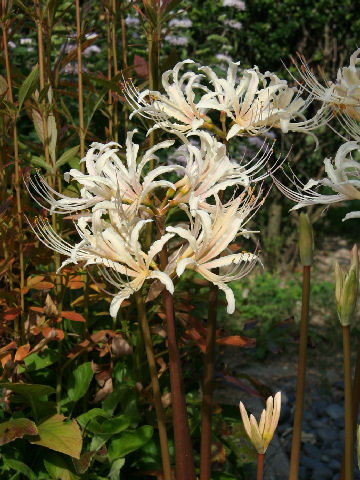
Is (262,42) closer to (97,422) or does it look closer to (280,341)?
(280,341)

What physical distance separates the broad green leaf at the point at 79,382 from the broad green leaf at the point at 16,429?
282mm

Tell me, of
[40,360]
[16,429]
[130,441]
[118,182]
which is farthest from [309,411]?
[118,182]

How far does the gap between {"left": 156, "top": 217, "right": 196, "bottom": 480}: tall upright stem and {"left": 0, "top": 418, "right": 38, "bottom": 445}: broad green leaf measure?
520 mm

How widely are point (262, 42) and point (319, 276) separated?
218 centimetres

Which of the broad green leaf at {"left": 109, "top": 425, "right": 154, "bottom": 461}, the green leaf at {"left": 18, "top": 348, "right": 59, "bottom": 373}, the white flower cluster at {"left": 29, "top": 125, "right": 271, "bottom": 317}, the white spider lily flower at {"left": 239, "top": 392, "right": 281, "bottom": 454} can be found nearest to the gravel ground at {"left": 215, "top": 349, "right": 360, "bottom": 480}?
the broad green leaf at {"left": 109, "top": 425, "right": 154, "bottom": 461}

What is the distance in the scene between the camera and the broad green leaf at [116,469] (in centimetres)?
207

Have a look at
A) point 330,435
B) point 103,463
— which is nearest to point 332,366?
point 330,435

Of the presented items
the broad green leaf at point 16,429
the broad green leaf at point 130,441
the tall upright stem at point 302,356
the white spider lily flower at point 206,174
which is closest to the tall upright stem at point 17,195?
the broad green leaf at point 16,429

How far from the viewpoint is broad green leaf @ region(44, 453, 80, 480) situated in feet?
6.61

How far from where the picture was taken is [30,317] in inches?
85.4

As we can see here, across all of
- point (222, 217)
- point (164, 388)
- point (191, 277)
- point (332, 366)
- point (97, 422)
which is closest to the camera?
point (222, 217)

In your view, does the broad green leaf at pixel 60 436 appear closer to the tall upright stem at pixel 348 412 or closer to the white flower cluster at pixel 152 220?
the white flower cluster at pixel 152 220

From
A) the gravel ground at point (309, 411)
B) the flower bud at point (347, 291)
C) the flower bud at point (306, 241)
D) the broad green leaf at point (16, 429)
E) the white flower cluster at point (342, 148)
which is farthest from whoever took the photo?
the gravel ground at point (309, 411)

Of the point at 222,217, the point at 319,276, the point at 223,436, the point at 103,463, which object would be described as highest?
the point at 222,217
